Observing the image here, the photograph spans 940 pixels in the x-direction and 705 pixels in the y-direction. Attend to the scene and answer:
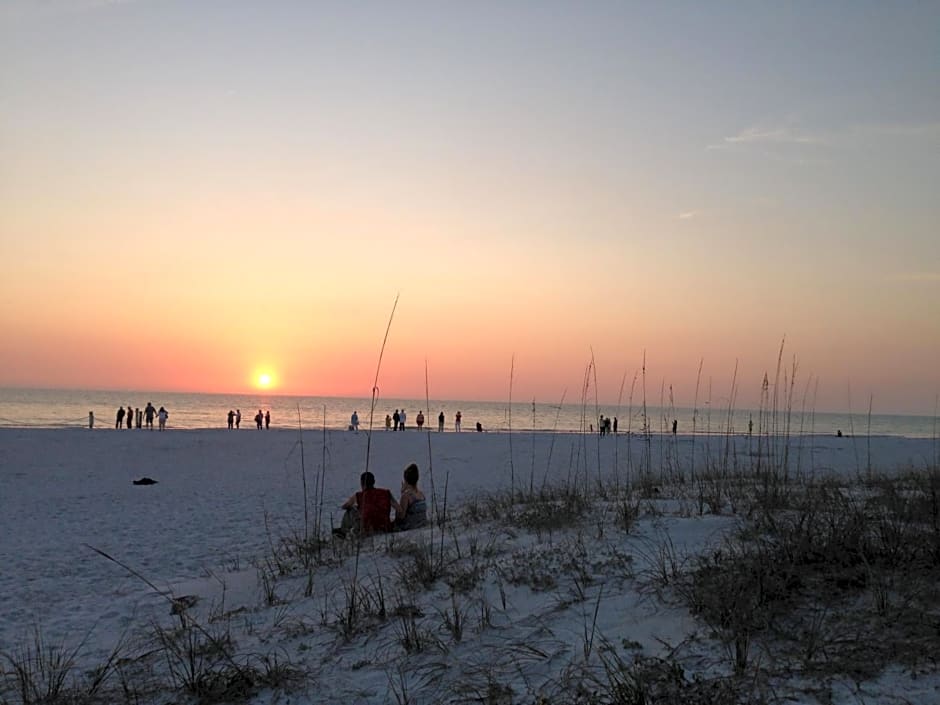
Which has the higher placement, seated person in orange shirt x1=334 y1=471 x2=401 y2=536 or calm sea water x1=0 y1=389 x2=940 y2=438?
seated person in orange shirt x1=334 y1=471 x2=401 y2=536

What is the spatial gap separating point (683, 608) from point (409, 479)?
5907 millimetres

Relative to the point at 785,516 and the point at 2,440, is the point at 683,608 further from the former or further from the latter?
the point at 2,440

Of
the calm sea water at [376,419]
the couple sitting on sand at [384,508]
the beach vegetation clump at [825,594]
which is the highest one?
the beach vegetation clump at [825,594]

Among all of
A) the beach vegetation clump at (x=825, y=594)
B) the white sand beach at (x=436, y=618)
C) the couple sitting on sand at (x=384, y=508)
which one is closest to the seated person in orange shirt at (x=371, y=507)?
the couple sitting on sand at (x=384, y=508)

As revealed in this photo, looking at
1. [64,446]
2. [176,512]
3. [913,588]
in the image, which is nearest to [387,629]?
[913,588]

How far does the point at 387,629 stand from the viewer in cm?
431

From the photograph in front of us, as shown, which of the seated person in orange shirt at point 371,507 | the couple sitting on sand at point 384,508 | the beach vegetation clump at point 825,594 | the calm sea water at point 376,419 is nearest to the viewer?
the beach vegetation clump at point 825,594

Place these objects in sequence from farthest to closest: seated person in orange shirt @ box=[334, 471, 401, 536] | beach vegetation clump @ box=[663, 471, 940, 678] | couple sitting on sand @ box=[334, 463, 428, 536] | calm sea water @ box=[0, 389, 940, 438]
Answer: calm sea water @ box=[0, 389, 940, 438] → couple sitting on sand @ box=[334, 463, 428, 536] → seated person in orange shirt @ box=[334, 471, 401, 536] → beach vegetation clump @ box=[663, 471, 940, 678]

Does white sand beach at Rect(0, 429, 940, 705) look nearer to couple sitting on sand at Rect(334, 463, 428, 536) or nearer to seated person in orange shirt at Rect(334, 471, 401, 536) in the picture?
couple sitting on sand at Rect(334, 463, 428, 536)

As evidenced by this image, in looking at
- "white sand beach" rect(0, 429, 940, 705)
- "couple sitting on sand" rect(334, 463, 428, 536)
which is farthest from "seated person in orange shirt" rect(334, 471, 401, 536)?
"white sand beach" rect(0, 429, 940, 705)

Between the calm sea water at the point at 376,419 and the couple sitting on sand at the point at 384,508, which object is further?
the calm sea water at the point at 376,419

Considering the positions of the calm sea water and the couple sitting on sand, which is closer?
the couple sitting on sand

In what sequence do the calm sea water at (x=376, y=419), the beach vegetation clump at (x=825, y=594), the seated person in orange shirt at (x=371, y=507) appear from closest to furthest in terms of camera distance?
the beach vegetation clump at (x=825, y=594)
the seated person in orange shirt at (x=371, y=507)
the calm sea water at (x=376, y=419)

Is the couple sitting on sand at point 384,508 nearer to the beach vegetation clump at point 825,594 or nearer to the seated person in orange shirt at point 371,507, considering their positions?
the seated person in orange shirt at point 371,507
